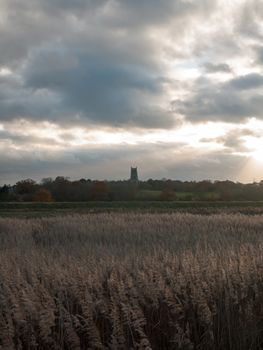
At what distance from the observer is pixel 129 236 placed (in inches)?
611

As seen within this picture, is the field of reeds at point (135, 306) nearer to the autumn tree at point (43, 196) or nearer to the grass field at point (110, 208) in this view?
the grass field at point (110, 208)

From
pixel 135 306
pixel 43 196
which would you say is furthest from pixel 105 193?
pixel 135 306

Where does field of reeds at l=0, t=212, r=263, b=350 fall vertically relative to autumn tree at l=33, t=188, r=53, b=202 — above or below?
below

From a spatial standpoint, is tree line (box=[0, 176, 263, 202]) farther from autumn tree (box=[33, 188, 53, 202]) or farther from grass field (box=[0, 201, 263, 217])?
grass field (box=[0, 201, 263, 217])

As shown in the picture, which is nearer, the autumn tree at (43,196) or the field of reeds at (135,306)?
the field of reeds at (135,306)

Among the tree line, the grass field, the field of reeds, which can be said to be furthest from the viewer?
the tree line

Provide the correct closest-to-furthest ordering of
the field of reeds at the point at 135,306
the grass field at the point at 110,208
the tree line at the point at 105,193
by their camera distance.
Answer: the field of reeds at the point at 135,306 < the grass field at the point at 110,208 < the tree line at the point at 105,193

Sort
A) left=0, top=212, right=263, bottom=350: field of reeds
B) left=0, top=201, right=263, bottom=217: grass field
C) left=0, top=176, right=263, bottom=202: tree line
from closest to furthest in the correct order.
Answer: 1. left=0, top=212, right=263, bottom=350: field of reeds
2. left=0, top=201, right=263, bottom=217: grass field
3. left=0, top=176, right=263, bottom=202: tree line

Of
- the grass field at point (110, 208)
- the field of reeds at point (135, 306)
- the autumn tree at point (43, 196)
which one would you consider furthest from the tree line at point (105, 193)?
the field of reeds at point (135, 306)

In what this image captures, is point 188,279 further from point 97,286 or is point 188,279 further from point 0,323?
point 0,323

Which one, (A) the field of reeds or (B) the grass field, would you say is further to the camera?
(B) the grass field

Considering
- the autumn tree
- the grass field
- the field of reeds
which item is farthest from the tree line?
the field of reeds

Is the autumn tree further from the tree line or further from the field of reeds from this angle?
the field of reeds

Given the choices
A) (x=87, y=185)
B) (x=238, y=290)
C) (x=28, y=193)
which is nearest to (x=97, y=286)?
(x=238, y=290)
